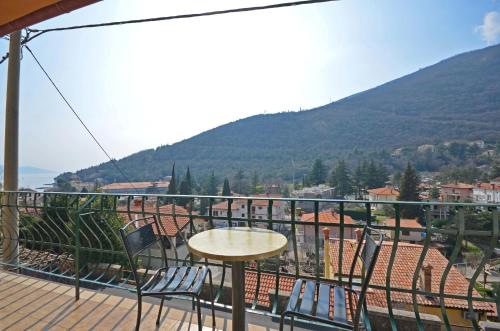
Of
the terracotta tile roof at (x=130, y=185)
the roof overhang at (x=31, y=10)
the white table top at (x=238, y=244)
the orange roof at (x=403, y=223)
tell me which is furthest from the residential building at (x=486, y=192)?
the terracotta tile roof at (x=130, y=185)

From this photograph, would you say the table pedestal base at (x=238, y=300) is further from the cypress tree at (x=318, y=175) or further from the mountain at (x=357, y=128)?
the mountain at (x=357, y=128)

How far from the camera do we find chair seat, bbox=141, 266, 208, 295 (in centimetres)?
179

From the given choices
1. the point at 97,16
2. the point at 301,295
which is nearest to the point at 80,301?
the point at 301,295

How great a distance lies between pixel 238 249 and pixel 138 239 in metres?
0.85

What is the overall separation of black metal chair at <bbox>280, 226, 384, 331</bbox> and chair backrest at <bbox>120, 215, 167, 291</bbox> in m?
1.04

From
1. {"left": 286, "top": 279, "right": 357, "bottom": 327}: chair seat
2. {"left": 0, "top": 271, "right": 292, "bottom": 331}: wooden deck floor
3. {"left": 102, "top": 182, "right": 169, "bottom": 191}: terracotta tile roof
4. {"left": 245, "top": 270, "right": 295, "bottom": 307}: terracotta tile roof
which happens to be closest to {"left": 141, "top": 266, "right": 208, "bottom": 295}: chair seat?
{"left": 0, "top": 271, "right": 292, "bottom": 331}: wooden deck floor

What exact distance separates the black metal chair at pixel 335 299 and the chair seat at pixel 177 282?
0.65 meters

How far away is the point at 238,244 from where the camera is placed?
69.9 inches

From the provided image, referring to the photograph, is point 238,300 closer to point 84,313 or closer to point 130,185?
point 84,313

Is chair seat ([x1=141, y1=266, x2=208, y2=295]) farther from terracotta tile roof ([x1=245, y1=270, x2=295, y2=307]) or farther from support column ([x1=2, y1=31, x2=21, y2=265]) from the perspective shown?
support column ([x1=2, y1=31, x2=21, y2=265])

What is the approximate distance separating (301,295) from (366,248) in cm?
50

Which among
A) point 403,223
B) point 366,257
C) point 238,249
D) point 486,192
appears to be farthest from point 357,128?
point 238,249

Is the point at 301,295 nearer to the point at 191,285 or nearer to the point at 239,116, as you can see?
the point at 191,285

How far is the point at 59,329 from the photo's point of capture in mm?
2188
